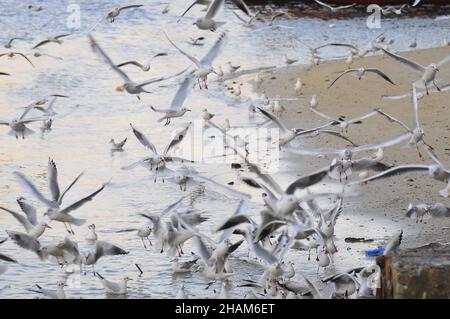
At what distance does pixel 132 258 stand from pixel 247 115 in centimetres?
535

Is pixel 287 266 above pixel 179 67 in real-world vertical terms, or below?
below

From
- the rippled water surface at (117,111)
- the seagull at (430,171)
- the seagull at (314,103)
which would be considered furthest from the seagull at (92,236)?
the seagull at (314,103)

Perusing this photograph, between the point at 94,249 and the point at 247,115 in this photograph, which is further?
the point at 247,115

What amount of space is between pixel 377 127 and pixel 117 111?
11.7ft

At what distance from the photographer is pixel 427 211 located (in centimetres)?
845

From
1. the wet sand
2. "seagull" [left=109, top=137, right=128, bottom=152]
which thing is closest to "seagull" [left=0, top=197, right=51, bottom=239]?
the wet sand

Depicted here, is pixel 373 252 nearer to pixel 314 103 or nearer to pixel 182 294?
pixel 182 294

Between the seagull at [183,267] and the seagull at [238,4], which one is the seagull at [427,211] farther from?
the seagull at [238,4]

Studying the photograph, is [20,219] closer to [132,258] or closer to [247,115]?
[132,258]

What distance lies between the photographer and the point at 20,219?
8.48 metres

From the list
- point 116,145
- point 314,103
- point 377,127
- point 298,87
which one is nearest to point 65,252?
point 116,145

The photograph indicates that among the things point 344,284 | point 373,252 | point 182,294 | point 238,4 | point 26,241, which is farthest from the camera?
point 238,4

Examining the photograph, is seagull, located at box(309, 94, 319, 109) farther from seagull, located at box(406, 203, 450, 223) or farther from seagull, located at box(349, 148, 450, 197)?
seagull, located at box(406, 203, 450, 223)
